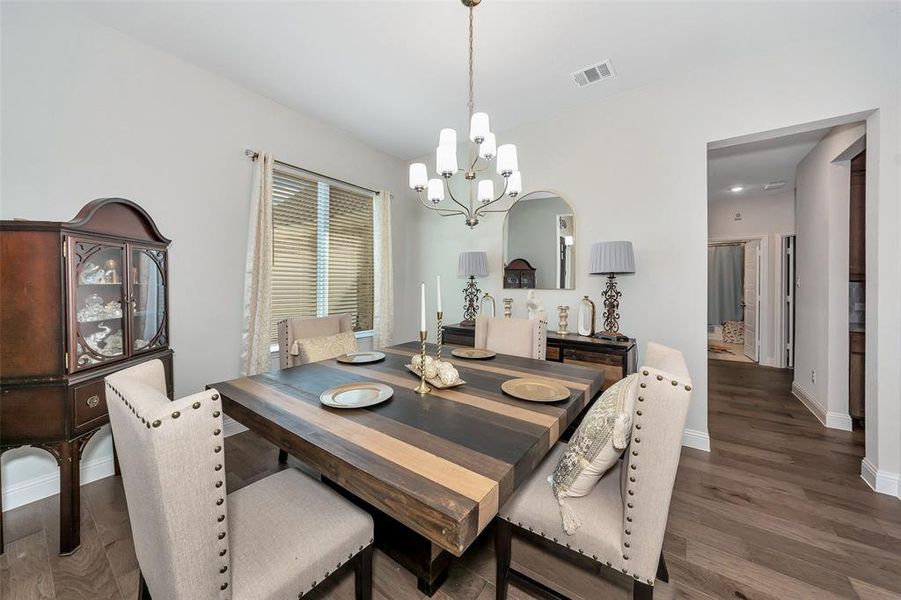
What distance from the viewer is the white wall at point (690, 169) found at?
78.4 inches

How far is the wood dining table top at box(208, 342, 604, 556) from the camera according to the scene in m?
0.78

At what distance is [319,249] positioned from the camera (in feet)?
11.3

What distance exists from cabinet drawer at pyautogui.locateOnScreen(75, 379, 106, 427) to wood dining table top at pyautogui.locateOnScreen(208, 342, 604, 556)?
2.49 ft

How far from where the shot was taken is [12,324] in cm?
157

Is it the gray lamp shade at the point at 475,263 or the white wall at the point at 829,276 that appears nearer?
the white wall at the point at 829,276

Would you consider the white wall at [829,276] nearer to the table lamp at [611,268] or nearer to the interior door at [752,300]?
the table lamp at [611,268]

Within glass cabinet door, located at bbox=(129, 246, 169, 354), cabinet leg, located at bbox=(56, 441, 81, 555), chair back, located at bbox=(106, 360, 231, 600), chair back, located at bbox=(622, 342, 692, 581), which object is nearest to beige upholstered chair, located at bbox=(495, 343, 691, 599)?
chair back, located at bbox=(622, 342, 692, 581)

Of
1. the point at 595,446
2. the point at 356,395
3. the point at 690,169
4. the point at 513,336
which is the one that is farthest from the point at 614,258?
the point at 356,395

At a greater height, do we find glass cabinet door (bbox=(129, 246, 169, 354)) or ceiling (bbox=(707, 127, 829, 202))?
ceiling (bbox=(707, 127, 829, 202))

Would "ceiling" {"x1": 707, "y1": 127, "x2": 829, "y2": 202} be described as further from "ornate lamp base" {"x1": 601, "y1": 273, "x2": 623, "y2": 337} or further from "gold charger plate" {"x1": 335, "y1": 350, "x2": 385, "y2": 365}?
"gold charger plate" {"x1": 335, "y1": 350, "x2": 385, "y2": 365}

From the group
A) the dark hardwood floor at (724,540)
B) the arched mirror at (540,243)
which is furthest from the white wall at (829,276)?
the arched mirror at (540,243)

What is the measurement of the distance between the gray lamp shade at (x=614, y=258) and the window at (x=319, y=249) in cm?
253

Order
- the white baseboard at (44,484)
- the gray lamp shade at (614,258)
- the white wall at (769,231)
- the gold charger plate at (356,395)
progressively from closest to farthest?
the gold charger plate at (356,395) < the white baseboard at (44,484) < the gray lamp shade at (614,258) < the white wall at (769,231)

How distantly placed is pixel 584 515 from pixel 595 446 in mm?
247
